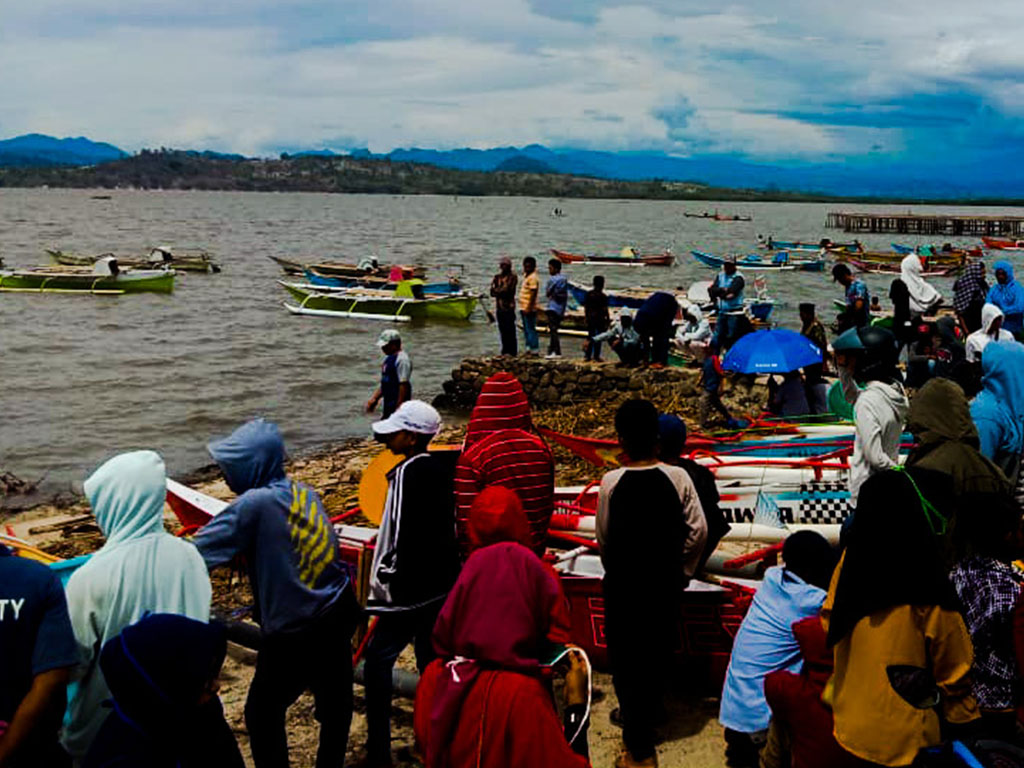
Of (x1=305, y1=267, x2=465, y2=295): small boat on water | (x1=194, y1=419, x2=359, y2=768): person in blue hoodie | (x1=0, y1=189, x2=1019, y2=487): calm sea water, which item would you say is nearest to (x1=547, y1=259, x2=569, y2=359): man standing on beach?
(x1=0, y1=189, x2=1019, y2=487): calm sea water

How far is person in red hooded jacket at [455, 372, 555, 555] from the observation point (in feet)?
13.6

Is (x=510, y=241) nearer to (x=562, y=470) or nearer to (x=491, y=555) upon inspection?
(x=562, y=470)

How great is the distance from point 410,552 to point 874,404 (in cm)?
244

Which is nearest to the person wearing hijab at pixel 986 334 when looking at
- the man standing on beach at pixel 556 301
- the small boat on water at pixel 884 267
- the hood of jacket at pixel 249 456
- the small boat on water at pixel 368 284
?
the hood of jacket at pixel 249 456

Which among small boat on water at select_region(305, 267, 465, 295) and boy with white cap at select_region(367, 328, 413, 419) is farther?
small boat on water at select_region(305, 267, 465, 295)

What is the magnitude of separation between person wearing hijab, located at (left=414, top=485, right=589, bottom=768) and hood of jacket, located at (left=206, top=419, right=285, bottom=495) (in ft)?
3.47

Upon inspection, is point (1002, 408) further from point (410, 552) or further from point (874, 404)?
point (410, 552)

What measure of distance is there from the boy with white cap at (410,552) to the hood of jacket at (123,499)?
44.9 inches

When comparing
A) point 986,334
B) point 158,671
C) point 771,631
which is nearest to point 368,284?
point 986,334

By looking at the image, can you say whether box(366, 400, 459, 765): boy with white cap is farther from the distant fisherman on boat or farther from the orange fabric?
the distant fisherman on boat

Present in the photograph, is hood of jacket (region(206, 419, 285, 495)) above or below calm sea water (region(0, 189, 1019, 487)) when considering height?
above

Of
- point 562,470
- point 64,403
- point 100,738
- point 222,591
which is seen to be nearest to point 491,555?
point 100,738

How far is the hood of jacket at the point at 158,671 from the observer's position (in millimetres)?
2480

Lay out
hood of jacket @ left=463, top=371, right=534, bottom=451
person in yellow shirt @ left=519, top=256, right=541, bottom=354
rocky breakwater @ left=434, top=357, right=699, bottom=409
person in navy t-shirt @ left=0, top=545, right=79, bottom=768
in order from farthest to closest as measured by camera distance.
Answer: person in yellow shirt @ left=519, top=256, right=541, bottom=354
rocky breakwater @ left=434, top=357, right=699, bottom=409
hood of jacket @ left=463, top=371, right=534, bottom=451
person in navy t-shirt @ left=0, top=545, right=79, bottom=768
